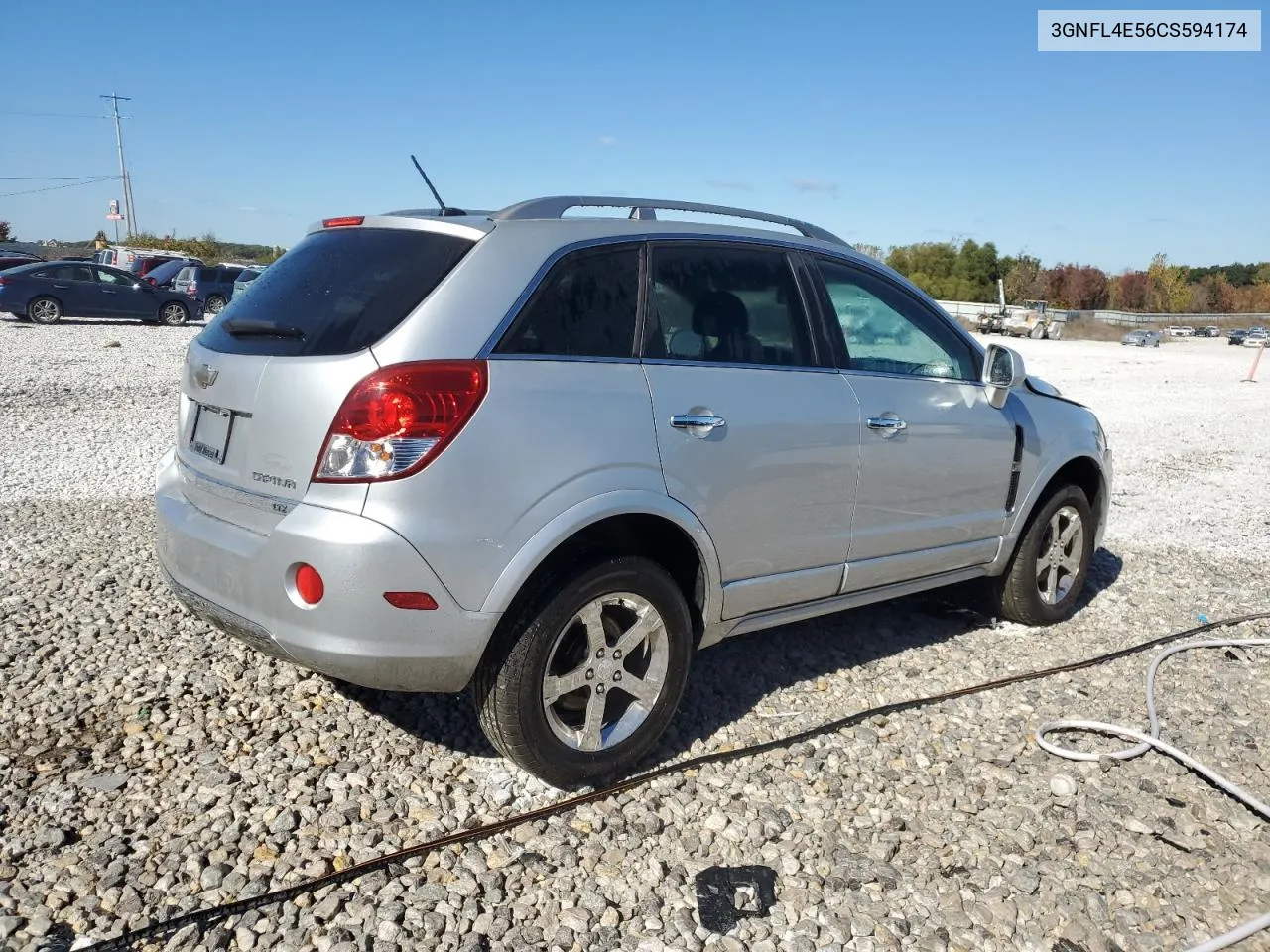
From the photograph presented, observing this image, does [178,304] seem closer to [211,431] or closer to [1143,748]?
[211,431]

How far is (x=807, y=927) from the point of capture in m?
2.84

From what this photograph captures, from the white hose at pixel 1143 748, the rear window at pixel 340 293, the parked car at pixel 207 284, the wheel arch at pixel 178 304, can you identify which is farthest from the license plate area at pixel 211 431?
the parked car at pixel 207 284

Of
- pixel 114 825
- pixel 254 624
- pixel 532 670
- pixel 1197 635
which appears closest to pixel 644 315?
pixel 532 670

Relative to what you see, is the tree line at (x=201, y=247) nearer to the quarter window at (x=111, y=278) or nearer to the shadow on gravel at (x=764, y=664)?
the quarter window at (x=111, y=278)

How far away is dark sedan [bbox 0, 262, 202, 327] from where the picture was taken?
69.4 ft

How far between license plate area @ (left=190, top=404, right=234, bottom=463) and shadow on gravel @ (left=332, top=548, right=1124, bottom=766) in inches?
47.0

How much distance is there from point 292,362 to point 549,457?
2.74ft

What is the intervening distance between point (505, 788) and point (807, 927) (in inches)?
44.5

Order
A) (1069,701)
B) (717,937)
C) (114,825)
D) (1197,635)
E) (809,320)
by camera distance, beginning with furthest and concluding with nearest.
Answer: (1197,635)
(1069,701)
(809,320)
(114,825)
(717,937)

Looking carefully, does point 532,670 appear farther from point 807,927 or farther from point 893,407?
point 893,407

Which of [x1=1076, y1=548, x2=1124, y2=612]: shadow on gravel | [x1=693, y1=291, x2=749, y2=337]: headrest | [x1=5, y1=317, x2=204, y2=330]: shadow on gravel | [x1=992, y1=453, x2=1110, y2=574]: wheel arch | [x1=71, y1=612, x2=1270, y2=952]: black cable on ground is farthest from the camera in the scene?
[x1=5, y1=317, x2=204, y2=330]: shadow on gravel

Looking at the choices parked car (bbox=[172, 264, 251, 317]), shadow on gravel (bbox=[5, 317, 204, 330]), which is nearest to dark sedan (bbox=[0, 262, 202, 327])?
shadow on gravel (bbox=[5, 317, 204, 330])

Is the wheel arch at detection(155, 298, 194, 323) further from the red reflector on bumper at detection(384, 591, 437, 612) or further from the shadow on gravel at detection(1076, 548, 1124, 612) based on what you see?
the red reflector on bumper at detection(384, 591, 437, 612)

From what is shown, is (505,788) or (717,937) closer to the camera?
(717,937)
